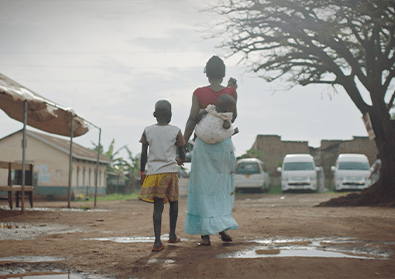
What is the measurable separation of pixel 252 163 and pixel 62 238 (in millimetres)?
20101

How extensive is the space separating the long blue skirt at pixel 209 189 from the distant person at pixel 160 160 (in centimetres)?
20

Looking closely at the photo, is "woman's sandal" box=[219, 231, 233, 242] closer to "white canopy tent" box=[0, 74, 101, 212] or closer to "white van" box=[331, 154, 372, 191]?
"white canopy tent" box=[0, 74, 101, 212]

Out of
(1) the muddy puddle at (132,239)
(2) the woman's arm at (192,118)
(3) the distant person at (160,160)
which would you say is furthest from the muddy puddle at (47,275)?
(2) the woman's arm at (192,118)

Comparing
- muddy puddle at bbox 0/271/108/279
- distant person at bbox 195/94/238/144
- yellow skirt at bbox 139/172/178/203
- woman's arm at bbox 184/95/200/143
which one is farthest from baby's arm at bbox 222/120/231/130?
muddy puddle at bbox 0/271/108/279

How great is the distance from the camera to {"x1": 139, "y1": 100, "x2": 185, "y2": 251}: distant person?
4.38 meters

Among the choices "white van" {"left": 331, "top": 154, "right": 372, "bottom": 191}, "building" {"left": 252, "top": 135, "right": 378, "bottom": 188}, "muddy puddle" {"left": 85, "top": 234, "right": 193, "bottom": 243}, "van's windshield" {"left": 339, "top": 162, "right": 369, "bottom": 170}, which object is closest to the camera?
"muddy puddle" {"left": 85, "top": 234, "right": 193, "bottom": 243}

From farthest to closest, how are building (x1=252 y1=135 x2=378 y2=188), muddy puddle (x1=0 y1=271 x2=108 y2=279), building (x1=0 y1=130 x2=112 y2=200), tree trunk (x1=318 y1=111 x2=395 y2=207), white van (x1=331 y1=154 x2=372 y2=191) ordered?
building (x1=252 y1=135 x2=378 y2=188), building (x1=0 y1=130 x2=112 y2=200), white van (x1=331 y1=154 x2=372 y2=191), tree trunk (x1=318 y1=111 x2=395 y2=207), muddy puddle (x1=0 y1=271 x2=108 y2=279)

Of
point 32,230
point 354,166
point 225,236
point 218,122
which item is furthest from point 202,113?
point 354,166

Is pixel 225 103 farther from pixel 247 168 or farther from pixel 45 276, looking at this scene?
pixel 247 168

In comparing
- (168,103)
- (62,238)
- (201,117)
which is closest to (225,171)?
(201,117)

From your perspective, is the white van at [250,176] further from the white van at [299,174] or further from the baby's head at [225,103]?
the baby's head at [225,103]

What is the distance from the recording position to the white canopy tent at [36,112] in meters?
8.44

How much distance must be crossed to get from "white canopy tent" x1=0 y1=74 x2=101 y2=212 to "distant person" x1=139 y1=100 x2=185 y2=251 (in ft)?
15.0

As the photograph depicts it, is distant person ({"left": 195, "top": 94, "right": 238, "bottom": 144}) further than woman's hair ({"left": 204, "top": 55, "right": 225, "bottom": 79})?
No
